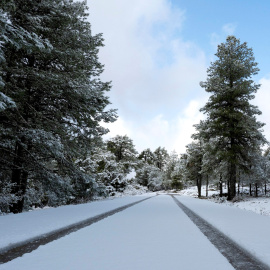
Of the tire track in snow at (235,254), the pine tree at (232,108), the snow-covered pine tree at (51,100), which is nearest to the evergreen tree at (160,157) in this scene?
the pine tree at (232,108)

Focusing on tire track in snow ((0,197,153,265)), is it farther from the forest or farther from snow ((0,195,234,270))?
the forest

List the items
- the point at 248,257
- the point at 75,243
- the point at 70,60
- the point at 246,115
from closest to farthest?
the point at 248,257
the point at 75,243
the point at 70,60
the point at 246,115

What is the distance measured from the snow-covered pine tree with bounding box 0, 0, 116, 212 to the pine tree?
11383 millimetres

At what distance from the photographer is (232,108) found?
1950cm

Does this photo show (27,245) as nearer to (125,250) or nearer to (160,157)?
(125,250)

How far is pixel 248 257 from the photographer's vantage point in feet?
11.3

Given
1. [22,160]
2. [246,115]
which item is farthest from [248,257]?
[246,115]

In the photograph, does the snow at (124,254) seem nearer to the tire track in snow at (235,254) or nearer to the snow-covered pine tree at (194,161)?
the tire track in snow at (235,254)

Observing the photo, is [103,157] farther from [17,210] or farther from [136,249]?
[136,249]

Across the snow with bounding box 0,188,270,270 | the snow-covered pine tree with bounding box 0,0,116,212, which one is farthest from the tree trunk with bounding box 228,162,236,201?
the snow with bounding box 0,188,270,270

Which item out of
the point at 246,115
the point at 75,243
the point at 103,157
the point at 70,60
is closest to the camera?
the point at 75,243

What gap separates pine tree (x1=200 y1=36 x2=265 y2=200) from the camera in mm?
18750

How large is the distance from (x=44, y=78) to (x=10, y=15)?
347 centimetres

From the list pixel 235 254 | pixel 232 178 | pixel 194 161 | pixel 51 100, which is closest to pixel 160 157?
pixel 194 161
